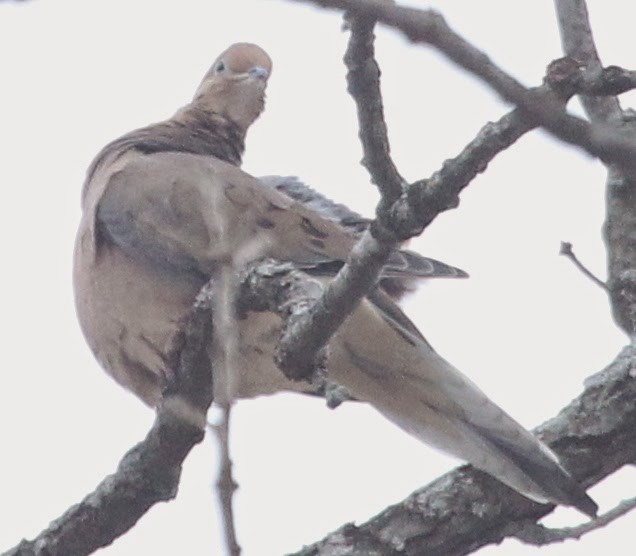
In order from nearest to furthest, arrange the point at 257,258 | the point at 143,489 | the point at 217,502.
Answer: the point at 217,502 < the point at 257,258 < the point at 143,489

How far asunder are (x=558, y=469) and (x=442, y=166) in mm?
1054

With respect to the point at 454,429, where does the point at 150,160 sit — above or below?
above

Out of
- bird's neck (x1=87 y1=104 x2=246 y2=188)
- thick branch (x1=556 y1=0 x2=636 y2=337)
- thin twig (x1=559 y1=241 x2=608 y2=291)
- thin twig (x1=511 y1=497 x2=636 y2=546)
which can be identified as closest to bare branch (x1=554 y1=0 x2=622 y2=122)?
thick branch (x1=556 y1=0 x2=636 y2=337)

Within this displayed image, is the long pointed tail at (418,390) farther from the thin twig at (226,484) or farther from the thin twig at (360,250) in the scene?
the thin twig at (226,484)

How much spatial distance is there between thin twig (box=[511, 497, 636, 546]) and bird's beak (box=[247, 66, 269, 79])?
98.8 inches

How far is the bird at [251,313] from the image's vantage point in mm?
3115

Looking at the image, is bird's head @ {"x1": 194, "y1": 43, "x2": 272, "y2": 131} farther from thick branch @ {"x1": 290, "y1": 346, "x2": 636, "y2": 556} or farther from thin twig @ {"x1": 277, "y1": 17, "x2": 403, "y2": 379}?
thin twig @ {"x1": 277, "y1": 17, "x2": 403, "y2": 379}

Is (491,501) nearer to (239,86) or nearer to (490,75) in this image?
(490,75)

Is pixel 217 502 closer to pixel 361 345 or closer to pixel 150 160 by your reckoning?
pixel 361 345

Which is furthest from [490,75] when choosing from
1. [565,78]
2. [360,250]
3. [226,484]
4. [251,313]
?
[251,313]

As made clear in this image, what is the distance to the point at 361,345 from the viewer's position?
3.37 meters

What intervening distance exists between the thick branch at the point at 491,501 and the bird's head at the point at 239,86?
2297mm

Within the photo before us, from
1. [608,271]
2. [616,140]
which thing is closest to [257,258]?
[608,271]

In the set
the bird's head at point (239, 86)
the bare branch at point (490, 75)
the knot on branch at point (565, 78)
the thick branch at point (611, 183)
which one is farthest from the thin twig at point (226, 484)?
the bird's head at point (239, 86)
